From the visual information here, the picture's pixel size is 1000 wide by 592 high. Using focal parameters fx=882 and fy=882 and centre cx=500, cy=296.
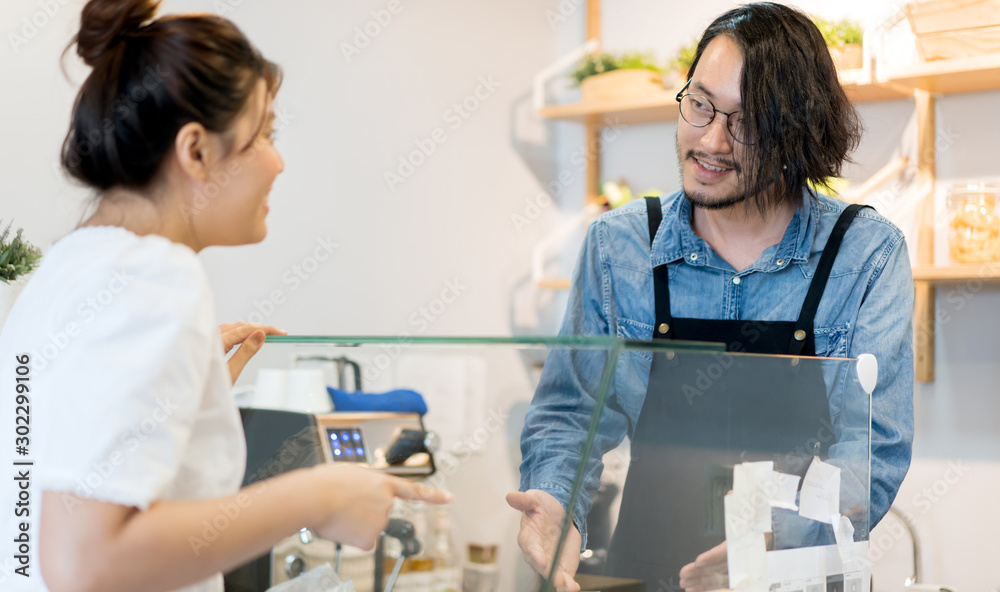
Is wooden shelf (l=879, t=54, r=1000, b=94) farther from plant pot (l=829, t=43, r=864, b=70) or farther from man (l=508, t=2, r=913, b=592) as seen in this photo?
man (l=508, t=2, r=913, b=592)

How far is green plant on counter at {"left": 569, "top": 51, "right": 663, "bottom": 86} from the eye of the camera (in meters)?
2.40

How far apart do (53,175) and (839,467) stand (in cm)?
137

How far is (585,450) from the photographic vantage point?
0.62 metres

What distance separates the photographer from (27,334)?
0.56 m

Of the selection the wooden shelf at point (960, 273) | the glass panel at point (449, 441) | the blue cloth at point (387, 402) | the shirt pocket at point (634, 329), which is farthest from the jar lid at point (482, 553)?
the wooden shelf at point (960, 273)

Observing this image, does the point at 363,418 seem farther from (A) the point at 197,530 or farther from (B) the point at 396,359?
(A) the point at 197,530

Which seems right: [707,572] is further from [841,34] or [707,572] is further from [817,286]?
[841,34]

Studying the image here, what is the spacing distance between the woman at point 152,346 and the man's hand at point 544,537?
3.0 inches

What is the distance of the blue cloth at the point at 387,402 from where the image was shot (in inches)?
25.8

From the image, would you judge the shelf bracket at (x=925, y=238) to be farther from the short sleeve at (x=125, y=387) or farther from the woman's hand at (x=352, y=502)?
the short sleeve at (x=125, y=387)

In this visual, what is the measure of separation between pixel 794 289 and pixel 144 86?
82 centimetres

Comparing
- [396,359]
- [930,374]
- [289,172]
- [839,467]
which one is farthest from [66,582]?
[930,374]

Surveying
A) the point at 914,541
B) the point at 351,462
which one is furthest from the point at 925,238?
the point at 351,462

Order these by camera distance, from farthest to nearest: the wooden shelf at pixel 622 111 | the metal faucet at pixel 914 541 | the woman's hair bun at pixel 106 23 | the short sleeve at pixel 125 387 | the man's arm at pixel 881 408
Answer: the wooden shelf at pixel 622 111 < the metal faucet at pixel 914 541 < the man's arm at pixel 881 408 < the woman's hair bun at pixel 106 23 < the short sleeve at pixel 125 387
